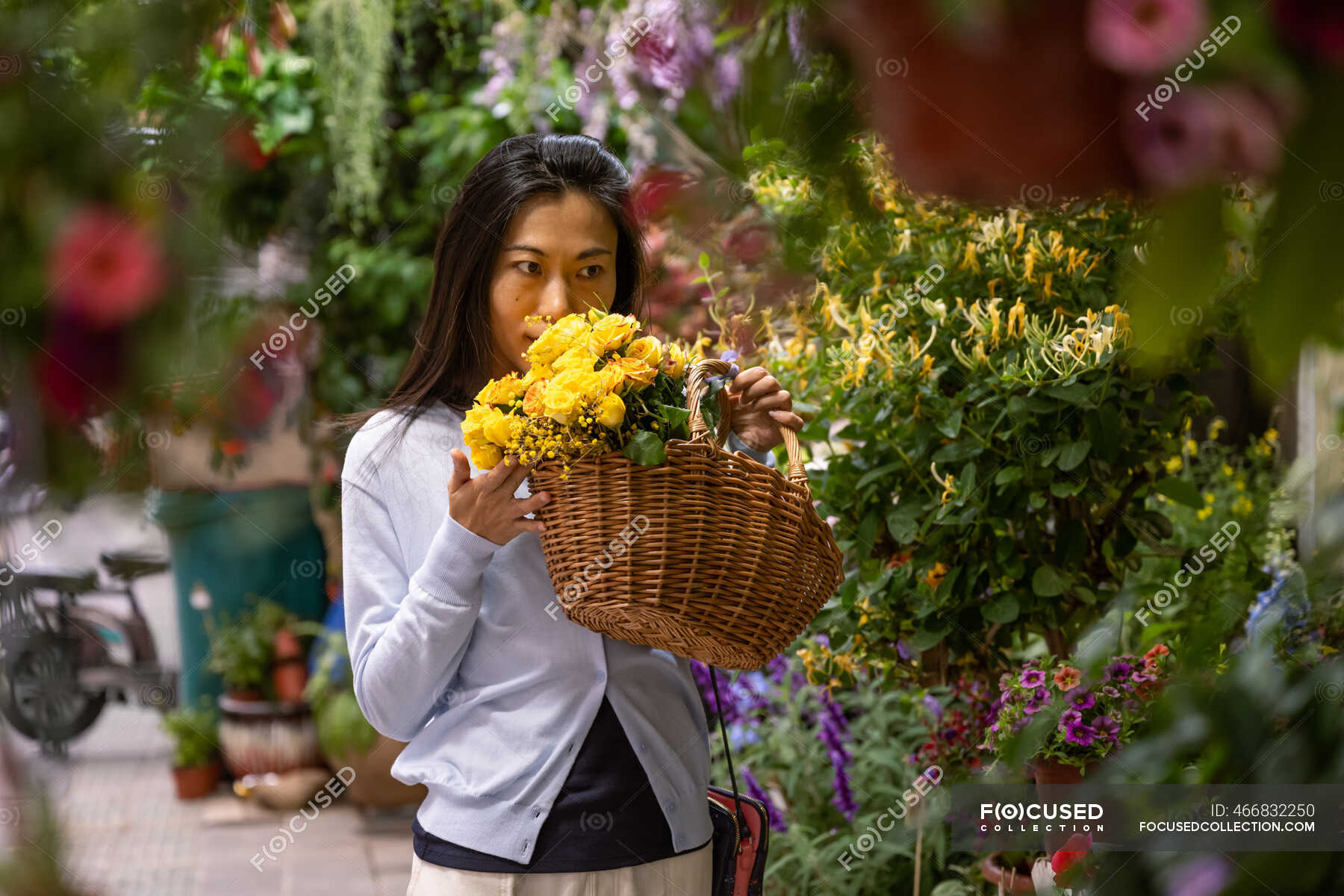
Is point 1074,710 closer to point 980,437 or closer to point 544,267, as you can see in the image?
point 980,437

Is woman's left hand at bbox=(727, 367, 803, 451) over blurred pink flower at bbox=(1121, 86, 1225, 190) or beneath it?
over

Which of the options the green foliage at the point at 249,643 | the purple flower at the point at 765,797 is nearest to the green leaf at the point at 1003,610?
the purple flower at the point at 765,797

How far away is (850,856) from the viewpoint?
2.40 metres

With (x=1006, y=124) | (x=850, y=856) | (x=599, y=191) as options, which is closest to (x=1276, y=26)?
(x=1006, y=124)

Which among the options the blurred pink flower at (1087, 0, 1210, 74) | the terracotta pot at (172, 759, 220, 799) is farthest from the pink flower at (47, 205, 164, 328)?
the terracotta pot at (172, 759, 220, 799)

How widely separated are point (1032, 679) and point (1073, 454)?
0.34 m

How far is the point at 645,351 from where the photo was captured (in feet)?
4.30

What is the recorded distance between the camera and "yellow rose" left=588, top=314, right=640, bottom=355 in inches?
49.3

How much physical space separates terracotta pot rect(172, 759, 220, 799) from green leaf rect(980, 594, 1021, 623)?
3.29 metres

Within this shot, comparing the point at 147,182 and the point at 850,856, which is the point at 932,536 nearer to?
the point at 850,856

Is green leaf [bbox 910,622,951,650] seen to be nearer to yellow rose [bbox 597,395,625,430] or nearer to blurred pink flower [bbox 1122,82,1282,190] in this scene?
yellow rose [bbox 597,395,625,430]

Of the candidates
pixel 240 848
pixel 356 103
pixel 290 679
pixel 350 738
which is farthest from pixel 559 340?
pixel 290 679

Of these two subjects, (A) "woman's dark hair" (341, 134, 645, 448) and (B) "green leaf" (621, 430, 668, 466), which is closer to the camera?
(B) "green leaf" (621, 430, 668, 466)

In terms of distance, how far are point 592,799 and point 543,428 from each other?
0.42 meters
